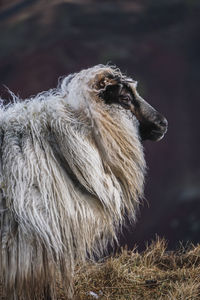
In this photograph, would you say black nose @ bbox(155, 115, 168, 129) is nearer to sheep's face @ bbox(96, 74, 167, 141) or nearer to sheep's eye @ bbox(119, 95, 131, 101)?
sheep's face @ bbox(96, 74, 167, 141)

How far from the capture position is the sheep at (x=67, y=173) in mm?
2561

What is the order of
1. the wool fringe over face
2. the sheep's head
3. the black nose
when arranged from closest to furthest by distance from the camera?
the wool fringe over face < the sheep's head < the black nose

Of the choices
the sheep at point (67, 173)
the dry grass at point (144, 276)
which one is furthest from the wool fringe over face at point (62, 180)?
the dry grass at point (144, 276)

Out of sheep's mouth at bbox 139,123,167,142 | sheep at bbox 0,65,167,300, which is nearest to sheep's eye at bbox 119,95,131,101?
sheep at bbox 0,65,167,300

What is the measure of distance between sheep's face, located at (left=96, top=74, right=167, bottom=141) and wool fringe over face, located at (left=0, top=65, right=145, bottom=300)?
1.3 inches

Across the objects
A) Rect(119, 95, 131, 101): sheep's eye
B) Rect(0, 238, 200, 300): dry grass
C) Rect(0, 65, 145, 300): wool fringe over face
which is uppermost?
Rect(119, 95, 131, 101): sheep's eye

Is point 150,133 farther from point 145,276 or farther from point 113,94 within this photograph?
point 145,276

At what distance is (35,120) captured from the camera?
2.76 metres

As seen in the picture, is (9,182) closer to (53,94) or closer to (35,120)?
(35,120)

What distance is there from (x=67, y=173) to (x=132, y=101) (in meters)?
→ 0.52

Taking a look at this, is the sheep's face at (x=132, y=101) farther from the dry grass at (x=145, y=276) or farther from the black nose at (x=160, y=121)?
the dry grass at (x=145, y=276)

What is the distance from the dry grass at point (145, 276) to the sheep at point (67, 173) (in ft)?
0.83

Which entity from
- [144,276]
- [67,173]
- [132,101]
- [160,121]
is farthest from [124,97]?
[144,276]

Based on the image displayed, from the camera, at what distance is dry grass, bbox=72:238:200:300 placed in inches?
115
